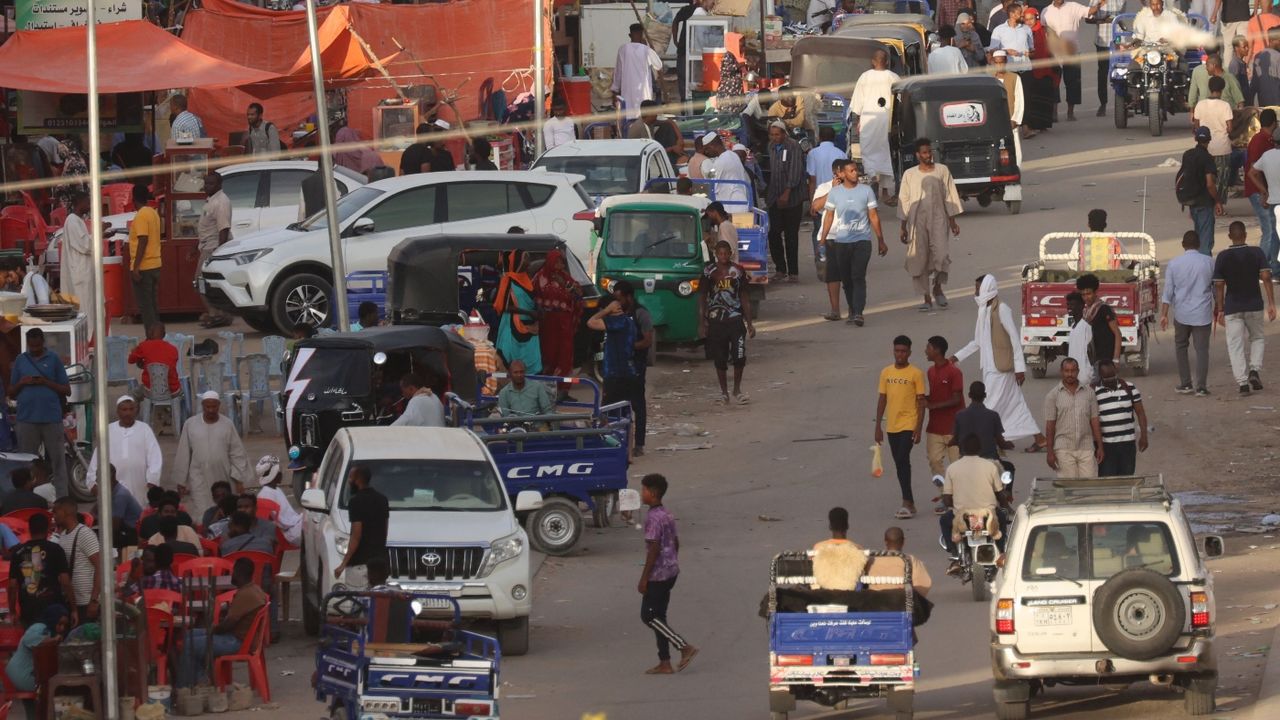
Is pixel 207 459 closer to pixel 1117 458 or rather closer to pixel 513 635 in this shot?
pixel 513 635

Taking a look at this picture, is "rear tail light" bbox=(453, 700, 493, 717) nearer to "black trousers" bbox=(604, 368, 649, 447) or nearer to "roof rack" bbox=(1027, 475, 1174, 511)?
"roof rack" bbox=(1027, 475, 1174, 511)

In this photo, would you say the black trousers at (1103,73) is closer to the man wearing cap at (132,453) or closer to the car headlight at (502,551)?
the man wearing cap at (132,453)

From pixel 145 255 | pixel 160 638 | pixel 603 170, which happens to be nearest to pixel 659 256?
pixel 603 170

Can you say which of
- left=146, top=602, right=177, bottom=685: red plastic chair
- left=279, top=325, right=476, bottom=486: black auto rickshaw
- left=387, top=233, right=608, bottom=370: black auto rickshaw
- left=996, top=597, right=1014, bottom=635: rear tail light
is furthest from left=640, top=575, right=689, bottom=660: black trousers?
left=387, top=233, right=608, bottom=370: black auto rickshaw

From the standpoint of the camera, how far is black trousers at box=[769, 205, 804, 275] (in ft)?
A: 92.4

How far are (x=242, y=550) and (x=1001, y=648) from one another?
5.87 m

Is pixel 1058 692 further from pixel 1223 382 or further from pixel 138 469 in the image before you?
pixel 1223 382

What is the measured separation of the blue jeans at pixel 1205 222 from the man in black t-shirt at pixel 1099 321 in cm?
574

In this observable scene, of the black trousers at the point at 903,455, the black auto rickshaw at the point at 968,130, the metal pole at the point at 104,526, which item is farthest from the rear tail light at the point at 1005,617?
the black auto rickshaw at the point at 968,130

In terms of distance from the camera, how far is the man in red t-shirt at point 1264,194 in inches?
1032

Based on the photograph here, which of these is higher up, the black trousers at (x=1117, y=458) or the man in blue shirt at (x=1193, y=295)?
the man in blue shirt at (x=1193, y=295)

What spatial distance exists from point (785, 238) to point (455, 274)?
7.26 meters

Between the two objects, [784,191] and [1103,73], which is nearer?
[784,191]

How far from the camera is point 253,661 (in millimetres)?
14344
